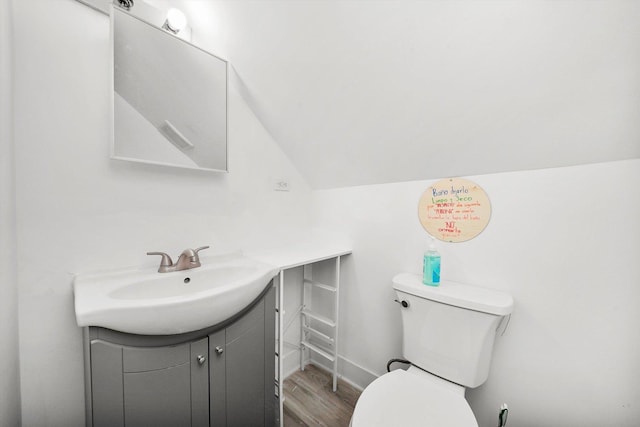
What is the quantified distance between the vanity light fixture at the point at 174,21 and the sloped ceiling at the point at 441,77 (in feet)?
0.36

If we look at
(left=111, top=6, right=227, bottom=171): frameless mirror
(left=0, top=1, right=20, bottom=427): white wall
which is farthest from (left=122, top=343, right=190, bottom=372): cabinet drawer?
(left=111, top=6, right=227, bottom=171): frameless mirror

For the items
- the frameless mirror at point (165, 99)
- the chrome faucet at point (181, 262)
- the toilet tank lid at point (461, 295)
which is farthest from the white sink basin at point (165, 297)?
the toilet tank lid at point (461, 295)

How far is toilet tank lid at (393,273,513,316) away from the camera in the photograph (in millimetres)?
886

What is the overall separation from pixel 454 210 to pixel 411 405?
812 millimetres

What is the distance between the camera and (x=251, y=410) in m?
0.99

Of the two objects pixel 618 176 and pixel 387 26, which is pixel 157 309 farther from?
pixel 618 176

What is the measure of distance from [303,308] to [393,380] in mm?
873

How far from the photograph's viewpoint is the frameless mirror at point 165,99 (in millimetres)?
958

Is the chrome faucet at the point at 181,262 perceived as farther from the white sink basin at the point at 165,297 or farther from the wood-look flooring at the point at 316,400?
the wood-look flooring at the point at 316,400

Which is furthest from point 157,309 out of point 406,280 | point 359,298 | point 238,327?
point 359,298

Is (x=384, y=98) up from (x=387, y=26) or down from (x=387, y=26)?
down

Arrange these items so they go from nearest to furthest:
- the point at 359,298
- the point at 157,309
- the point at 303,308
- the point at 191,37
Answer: the point at 157,309
the point at 191,37
the point at 359,298
the point at 303,308

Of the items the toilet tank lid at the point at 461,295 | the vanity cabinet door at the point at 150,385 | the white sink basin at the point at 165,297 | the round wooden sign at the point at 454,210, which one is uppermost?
the round wooden sign at the point at 454,210

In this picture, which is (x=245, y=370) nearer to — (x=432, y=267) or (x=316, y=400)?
(x=316, y=400)
